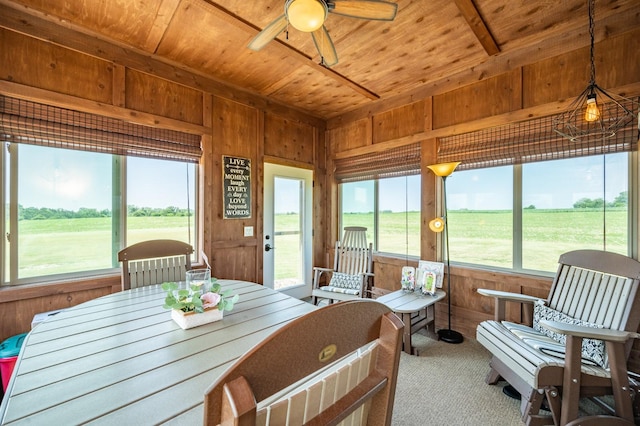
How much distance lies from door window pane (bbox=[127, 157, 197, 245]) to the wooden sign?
365 millimetres

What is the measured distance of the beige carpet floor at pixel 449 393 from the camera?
1802 millimetres

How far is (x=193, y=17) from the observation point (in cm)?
224

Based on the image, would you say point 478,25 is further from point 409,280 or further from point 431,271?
point 409,280

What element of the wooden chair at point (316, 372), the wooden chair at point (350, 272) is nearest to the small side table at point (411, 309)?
the wooden chair at point (350, 272)

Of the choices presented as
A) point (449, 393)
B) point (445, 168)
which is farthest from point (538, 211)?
point (449, 393)

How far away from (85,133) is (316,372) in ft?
9.97

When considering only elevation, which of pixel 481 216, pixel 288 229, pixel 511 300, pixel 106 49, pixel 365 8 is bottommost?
pixel 511 300

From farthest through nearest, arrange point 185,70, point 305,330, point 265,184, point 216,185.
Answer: point 265,184 < point 216,185 < point 185,70 < point 305,330

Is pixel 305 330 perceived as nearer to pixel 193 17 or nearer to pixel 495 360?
pixel 495 360

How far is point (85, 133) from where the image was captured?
249 centimetres

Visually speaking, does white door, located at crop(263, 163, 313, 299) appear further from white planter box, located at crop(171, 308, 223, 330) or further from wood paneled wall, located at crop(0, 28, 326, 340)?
white planter box, located at crop(171, 308, 223, 330)

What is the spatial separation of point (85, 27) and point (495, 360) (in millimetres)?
4356

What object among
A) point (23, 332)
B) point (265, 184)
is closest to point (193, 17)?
point (265, 184)

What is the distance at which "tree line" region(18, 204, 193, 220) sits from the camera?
235 centimetres
